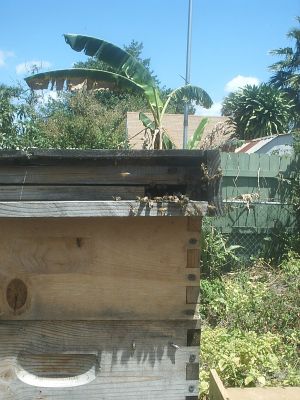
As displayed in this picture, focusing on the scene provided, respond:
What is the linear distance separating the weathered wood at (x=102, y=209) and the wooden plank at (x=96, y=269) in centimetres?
19

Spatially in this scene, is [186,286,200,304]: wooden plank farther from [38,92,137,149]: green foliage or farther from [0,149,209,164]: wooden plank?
[38,92,137,149]: green foliage

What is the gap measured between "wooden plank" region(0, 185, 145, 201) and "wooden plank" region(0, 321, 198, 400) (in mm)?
470

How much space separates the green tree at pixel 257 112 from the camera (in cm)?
2600

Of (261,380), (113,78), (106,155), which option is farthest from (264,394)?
(113,78)

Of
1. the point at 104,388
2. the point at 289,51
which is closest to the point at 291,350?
the point at 104,388

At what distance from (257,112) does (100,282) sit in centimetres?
2526

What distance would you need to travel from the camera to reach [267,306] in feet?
19.4

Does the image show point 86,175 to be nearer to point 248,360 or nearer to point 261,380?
point 261,380

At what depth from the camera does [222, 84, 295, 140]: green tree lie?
1024 inches

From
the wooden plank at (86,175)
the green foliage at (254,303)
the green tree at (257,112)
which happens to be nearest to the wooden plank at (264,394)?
the wooden plank at (86,175)

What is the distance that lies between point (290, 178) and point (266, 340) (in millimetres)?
3861

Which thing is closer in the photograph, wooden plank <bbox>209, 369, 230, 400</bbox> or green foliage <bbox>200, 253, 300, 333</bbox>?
wooden plank <bbox>209, 369, 230, 400</bbox>

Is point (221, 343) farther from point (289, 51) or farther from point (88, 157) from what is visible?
point (289, 51)

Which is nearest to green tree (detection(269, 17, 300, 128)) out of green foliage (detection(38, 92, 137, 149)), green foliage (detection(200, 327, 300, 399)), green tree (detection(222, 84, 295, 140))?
green tree (detection(222, 84, 295, 140))
